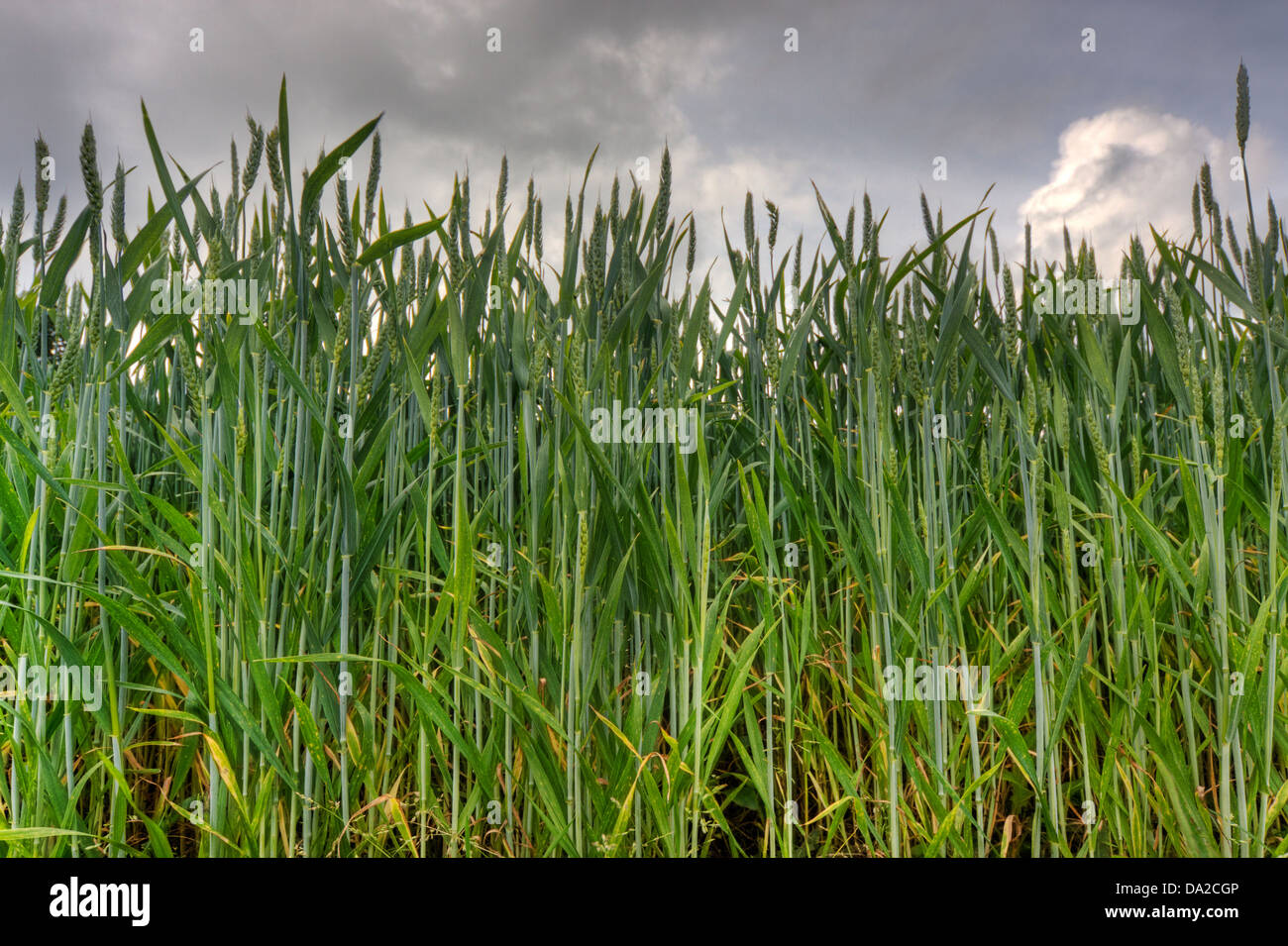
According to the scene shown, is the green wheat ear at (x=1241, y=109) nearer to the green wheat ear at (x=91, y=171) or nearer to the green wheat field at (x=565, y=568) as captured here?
the green wheat field at (x=565, y=568)

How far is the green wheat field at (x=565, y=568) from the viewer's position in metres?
1.03

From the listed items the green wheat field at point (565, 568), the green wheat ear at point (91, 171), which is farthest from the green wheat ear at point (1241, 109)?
the green wheat ear at point (91, 171)

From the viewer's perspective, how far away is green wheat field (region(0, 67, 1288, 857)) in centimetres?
103

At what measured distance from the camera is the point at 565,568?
1066 millimetres

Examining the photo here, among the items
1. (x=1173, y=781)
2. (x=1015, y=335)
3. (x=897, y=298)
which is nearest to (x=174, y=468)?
(x=897, y=298)

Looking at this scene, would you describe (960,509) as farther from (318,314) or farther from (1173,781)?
(318,314)

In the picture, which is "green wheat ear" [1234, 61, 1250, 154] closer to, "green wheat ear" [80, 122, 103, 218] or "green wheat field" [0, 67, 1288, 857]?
"green wheat field" [0, 67, 1288, 857]

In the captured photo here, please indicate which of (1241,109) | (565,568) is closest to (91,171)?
(565,568)

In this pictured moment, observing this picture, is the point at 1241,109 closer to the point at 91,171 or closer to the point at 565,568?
the point at 565,568

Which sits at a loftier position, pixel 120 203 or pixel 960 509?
pixel 120 203

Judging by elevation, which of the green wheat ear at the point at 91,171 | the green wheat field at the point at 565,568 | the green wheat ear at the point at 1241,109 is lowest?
the green wheat field at the point at 565,568
